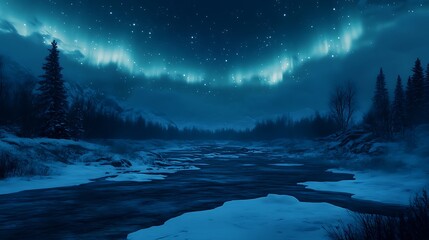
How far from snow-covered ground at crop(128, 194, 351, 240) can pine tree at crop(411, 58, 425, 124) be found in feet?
202

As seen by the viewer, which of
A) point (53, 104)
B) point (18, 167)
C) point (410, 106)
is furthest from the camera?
point (410, 106)

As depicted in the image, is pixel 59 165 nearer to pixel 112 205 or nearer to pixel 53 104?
pixel 112 205

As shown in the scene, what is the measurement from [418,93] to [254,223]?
66.6 metres

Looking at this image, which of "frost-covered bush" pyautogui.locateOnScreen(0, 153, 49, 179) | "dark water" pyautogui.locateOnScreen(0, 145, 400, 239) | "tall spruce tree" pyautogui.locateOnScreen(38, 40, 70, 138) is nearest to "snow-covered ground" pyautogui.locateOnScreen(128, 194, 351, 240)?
"dark water" pyautogui.locateOnScreen(0, 145, 400, 239)

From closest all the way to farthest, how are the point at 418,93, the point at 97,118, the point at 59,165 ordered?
1. the point at 59,165
2. the point at 418,93
3. the point at 97,118

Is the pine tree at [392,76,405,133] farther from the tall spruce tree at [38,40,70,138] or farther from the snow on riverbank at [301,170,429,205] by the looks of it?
the tall spruce tree at [38,40,70,138]

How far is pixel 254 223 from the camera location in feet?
27.3

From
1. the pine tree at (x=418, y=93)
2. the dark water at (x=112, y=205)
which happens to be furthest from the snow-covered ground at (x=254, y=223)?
the pine tree at (x=418, y=93)

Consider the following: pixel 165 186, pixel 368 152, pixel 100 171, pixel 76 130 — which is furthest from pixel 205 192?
pixel 76 130

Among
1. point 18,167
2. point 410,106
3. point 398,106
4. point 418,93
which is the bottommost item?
point 18,167

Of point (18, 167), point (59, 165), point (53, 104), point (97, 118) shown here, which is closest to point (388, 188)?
point (18, 167)

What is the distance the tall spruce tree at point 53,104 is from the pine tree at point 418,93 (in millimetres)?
62464

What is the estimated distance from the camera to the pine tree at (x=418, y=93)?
6027cm

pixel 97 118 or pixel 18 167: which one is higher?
pixel 97 118
